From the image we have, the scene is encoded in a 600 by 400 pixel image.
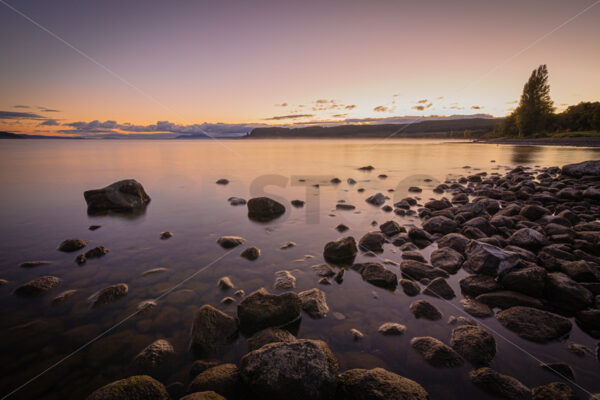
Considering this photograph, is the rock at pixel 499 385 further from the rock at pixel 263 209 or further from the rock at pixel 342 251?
the rock at pixel 263 209

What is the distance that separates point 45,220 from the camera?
1148 centimetres

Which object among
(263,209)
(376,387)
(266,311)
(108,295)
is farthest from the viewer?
(263,209)

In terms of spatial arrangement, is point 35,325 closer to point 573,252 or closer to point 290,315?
point 290,315

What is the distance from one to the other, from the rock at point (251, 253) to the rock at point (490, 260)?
233 inches

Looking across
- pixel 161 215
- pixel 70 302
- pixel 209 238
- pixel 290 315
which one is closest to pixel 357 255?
pixel 290 315

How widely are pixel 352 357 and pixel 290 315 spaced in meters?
1.32

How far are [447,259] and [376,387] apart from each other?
4869 mm

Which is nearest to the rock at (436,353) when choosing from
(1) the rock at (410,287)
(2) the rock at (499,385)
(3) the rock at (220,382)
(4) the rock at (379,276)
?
(2) the rock at (499,385)

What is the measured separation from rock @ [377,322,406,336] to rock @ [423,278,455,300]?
5.02 feet

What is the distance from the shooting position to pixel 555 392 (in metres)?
3.20

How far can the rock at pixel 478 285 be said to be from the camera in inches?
217

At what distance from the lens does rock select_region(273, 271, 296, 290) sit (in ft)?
19.5

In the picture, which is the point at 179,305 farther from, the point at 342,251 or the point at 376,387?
the point at 342,251

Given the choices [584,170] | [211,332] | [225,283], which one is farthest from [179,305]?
[584,170]
